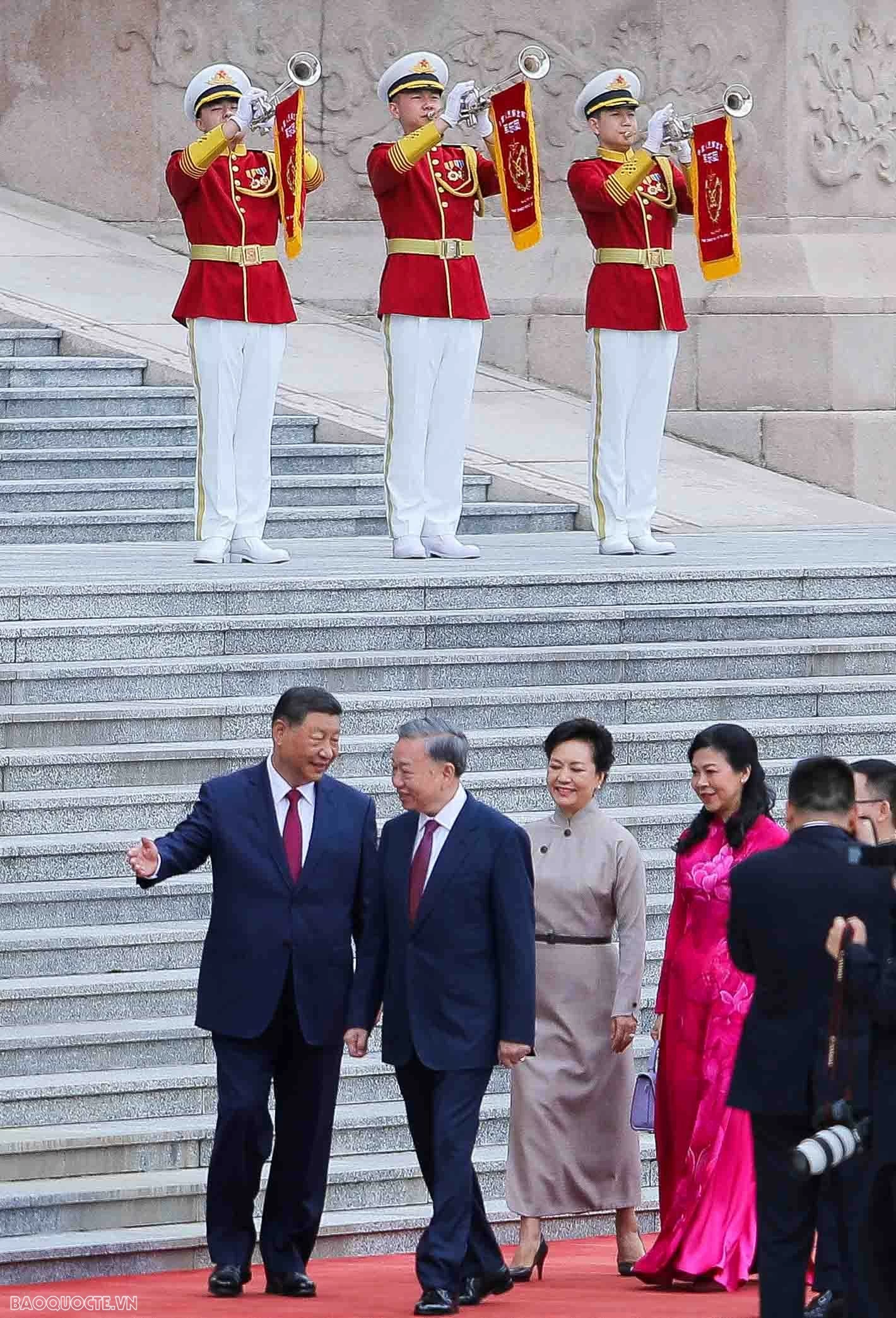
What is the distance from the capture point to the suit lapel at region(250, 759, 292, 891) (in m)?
6.83

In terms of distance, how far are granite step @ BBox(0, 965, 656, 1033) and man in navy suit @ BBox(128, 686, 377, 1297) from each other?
842 millimetres

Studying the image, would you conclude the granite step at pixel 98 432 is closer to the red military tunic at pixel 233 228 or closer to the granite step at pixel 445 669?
the red military tunic at pixel 233 228

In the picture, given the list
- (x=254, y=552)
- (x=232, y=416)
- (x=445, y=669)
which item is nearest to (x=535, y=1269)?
(x=445, y=669)

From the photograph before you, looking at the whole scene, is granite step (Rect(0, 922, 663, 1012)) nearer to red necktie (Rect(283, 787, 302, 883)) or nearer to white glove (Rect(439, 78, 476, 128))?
red necktie (Rect(283, 787, 302, 883))

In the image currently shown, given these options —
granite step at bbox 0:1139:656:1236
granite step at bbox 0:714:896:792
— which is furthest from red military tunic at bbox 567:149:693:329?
granite step at bbox 0:1139:656:1236

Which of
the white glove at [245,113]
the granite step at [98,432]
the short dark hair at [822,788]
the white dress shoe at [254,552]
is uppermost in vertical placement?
the white glove at [245,113]

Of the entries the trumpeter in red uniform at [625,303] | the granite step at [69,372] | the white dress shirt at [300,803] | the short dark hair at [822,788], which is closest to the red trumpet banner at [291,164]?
the trumpeter in red uniform at [625,303]

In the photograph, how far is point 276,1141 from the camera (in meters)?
6.83

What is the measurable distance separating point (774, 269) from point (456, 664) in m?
6.18

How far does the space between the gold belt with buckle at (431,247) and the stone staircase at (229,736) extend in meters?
1.34

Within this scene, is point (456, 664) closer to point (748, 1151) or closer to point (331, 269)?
point (748, 1151)

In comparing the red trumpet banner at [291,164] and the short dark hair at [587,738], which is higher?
the red trumpet banner at [291,164]

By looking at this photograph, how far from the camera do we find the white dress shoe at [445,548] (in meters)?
11.7

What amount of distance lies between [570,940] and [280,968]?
0.96 m
